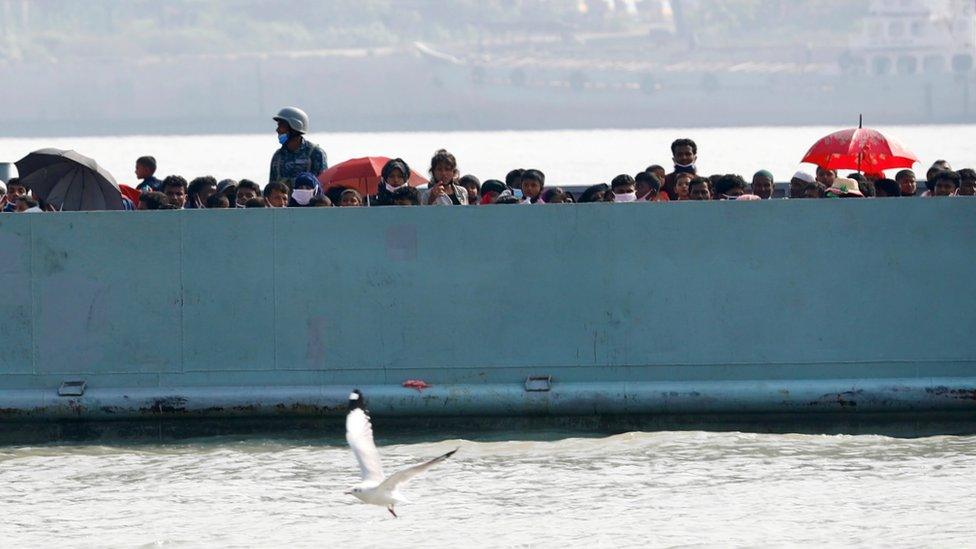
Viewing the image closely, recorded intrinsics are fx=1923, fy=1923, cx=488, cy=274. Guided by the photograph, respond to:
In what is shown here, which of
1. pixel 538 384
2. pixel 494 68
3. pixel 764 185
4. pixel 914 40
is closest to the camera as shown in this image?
pixel 538 384

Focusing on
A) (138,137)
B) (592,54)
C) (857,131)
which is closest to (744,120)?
(592,54)

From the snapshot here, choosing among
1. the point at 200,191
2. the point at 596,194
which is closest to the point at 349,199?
the point at 596,194

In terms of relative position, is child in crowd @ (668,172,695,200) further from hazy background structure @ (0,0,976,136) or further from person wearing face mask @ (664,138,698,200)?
hazy background structure @ (0,0,976,136)

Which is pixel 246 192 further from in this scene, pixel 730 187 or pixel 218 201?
pixel 730 187

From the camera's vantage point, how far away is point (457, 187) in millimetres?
11086

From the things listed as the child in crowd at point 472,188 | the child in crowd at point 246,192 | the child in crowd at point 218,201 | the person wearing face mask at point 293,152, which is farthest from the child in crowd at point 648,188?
the child in crowd at point 218,201

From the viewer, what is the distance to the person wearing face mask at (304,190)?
1112cm

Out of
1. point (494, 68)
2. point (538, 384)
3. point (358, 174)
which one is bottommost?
point (538, 384)

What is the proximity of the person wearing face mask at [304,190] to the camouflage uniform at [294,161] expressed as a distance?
1.63 ft

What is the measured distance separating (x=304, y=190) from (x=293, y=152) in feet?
2.63

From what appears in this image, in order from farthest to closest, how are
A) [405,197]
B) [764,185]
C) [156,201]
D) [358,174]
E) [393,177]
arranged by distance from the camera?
1. [358,174]
2. [764,185]
3. [393,177]
4. [156,201]
5. [405,197]

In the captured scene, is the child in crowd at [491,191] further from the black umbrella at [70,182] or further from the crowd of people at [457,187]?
the black umbrella at [70,182]

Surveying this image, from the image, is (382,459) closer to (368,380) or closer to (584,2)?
(368,380)

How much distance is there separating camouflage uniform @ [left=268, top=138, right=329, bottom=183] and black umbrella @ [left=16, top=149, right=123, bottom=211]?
3.20 ft
